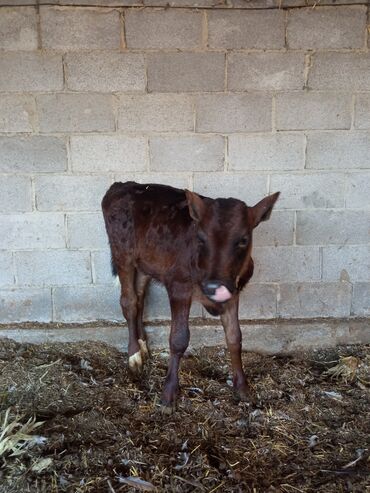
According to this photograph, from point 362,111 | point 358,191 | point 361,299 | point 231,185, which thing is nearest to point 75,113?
point 231,185

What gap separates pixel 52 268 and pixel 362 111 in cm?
270

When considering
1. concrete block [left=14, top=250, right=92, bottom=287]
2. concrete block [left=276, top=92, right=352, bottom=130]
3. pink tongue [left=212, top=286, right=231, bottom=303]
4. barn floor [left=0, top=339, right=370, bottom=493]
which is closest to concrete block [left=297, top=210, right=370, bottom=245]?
concrete block [left=276, top=92, right=352, bottom=130]

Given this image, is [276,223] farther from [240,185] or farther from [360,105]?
[360,105]

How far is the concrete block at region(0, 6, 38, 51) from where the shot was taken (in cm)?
391

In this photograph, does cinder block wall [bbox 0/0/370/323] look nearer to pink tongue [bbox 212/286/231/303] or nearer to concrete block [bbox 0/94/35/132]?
concrete block [bbox 0/94/35/132]

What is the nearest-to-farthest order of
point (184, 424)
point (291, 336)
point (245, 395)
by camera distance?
point (184, 424), point (245, 395), point (291, 336)

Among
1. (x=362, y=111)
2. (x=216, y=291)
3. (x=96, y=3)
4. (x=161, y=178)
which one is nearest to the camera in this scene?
(x=216, y=291)

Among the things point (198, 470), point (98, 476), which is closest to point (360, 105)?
point (198, 470)

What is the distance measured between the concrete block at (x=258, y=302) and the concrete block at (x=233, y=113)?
1.27 m

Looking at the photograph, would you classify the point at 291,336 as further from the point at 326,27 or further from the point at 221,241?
the point at 326,27

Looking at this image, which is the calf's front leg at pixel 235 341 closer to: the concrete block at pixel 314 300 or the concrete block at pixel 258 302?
the concrete block at pixel 258 302

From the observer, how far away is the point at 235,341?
3676mm

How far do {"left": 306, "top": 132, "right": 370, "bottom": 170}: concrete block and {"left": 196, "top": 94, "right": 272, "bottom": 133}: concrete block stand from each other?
0.39 m

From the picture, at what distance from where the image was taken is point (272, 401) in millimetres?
3672
